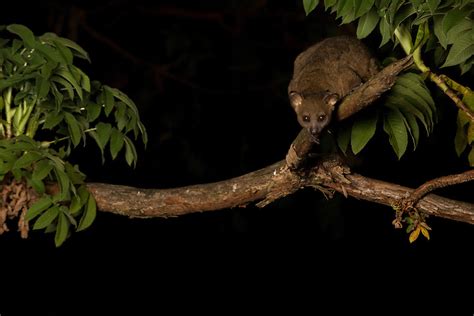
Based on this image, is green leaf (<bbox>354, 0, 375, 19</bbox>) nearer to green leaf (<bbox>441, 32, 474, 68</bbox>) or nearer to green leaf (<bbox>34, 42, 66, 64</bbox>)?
green leaf (<bbox>441, 32, 474, 68</bbox>)

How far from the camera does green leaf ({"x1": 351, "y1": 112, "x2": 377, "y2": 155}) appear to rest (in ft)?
12.5

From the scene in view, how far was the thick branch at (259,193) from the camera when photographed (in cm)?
374

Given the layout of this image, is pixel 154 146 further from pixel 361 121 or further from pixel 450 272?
pixel 361 121

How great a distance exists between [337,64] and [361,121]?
3.87ft

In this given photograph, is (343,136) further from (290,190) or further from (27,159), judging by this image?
(27,159)

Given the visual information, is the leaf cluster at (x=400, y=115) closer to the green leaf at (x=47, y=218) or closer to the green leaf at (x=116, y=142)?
the green leaf at (x=116, y=142)

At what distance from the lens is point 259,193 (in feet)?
13.2

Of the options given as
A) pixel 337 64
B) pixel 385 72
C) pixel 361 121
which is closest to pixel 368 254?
pixel 337 64

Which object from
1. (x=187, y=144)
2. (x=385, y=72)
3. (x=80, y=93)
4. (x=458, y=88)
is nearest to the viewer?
(x=385, y=72)

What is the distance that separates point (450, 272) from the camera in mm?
9461

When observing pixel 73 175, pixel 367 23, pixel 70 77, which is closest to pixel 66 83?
pixel 70 77

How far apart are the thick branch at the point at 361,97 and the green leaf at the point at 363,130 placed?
0.17 metres

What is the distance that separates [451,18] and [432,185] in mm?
803

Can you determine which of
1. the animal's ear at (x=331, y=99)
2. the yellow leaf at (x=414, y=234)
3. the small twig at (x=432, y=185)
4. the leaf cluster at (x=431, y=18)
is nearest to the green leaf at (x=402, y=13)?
the leaf cluster at (x=431, y=18)
